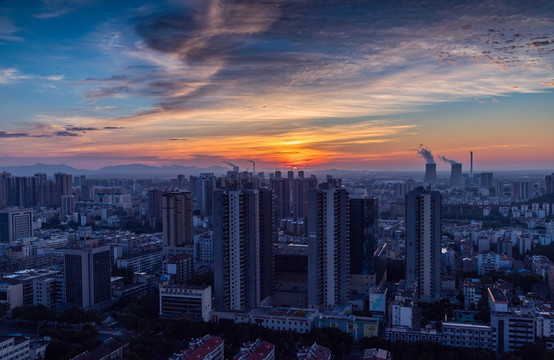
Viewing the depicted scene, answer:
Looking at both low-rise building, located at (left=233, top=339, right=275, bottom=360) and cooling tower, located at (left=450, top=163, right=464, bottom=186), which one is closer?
low-rise building, located at (left=233, top=339, right=275, bottom=360)

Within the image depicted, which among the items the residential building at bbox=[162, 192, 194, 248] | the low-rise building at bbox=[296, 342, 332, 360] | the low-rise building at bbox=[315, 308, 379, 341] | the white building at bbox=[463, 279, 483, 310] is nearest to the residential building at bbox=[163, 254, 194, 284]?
the residential building at bbox=[162, 192, 194, 248]

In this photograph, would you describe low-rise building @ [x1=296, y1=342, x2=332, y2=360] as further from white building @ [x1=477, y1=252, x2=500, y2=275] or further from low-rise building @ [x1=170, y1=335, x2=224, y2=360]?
white building @ [x1=477, y1=252, x2=500, y2=275]

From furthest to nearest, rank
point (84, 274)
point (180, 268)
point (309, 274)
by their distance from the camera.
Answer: point (180, 268) < point (84, 274) < point (309, 274)

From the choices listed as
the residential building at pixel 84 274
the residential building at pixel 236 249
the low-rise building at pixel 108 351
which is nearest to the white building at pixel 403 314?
the residential building at pixel 236 249

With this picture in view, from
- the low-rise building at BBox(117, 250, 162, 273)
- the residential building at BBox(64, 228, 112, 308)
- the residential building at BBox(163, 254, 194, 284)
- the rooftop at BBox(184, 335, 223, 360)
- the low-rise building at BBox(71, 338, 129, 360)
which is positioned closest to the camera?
the rooftop at BBox(184, 335, 223, 360)

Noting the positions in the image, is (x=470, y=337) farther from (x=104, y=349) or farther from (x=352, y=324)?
(x=104, y=349)

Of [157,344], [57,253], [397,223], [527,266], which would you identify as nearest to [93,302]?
[157,344]

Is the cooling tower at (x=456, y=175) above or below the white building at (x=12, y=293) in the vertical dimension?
above

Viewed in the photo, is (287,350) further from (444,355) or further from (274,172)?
(274,172)

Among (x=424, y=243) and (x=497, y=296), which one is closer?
(x=497, y=296)

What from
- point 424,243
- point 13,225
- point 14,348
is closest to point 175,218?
point 13,225

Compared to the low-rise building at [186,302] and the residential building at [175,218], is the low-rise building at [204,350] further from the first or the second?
the residential building at [175,218]
